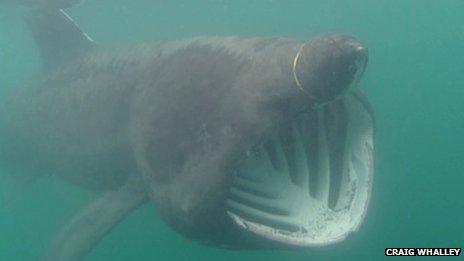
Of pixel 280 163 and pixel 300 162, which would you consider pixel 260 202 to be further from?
pixel 300 162

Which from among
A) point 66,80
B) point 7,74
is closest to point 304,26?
point 7,74

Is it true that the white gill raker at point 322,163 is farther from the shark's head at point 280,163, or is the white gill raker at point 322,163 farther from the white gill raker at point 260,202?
the white gill raker at point 260,202

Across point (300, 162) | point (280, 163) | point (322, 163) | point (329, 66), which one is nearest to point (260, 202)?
point (280, 163)

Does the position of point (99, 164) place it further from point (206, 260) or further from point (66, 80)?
point (206, 260)

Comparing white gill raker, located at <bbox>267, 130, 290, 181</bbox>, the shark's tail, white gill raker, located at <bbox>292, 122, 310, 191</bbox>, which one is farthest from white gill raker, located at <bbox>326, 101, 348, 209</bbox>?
the shark's tail

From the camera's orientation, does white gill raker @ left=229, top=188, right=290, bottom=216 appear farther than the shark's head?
Yes

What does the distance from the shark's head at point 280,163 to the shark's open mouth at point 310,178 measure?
0.01 m

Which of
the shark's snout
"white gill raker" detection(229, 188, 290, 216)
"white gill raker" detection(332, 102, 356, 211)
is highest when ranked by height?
the shark's snout

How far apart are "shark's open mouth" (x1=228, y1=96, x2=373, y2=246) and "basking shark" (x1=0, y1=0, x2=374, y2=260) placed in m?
0.01

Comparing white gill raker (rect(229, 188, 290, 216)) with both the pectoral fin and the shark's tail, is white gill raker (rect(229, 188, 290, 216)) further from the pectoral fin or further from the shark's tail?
the shark's tail

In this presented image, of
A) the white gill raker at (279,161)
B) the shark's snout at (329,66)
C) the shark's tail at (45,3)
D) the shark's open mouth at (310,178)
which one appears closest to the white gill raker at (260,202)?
the shark's open mouth at (310,178)

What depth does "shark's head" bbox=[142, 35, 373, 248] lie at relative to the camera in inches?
225

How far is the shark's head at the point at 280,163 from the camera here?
5723mm

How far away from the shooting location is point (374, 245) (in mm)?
18766
